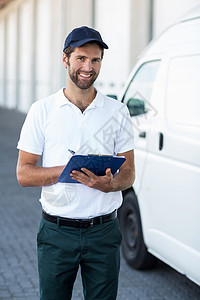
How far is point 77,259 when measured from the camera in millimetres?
2838

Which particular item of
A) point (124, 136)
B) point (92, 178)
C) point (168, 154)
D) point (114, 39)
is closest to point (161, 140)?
point (168, 154)

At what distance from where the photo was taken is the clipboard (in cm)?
255

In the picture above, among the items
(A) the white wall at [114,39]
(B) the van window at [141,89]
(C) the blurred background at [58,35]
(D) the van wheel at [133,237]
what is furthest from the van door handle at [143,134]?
(A) the white wall at [114,39]

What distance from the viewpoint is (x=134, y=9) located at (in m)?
13.0

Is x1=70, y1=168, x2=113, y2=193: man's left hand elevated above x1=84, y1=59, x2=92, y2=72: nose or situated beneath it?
situated beneath

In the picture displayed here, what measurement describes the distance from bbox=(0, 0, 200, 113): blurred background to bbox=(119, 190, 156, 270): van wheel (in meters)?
5.53

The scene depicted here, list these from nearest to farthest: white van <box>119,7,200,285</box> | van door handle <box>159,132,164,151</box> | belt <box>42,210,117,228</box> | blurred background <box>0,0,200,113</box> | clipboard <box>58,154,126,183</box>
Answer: clipboard <box>58,154,126,183</box> → belt <box>42,210,117,228</box> → white van <box>119,7,200,285</box> → van door handle <box>159,132,164,151</box> → blurred background <box>0,0,200,113</box>

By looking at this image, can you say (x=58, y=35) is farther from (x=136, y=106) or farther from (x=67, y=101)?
(x=67, y=101)

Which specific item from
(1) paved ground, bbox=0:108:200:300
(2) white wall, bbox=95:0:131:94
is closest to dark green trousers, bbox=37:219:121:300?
(1) paved ground, bbox=0:108:200:300

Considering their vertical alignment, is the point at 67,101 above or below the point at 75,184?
above

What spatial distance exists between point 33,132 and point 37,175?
22 cm

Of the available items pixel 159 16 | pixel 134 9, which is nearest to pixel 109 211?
pixel 159 16

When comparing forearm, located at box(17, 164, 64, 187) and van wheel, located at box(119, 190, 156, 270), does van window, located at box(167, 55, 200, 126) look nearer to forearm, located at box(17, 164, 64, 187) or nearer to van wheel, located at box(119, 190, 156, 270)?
van wheel, located at box(119, 190, 156, 270)

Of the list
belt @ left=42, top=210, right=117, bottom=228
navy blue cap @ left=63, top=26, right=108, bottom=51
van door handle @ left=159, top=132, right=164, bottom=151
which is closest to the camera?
navy blue cap @ left=63, top=26, right=108, bottom=51
